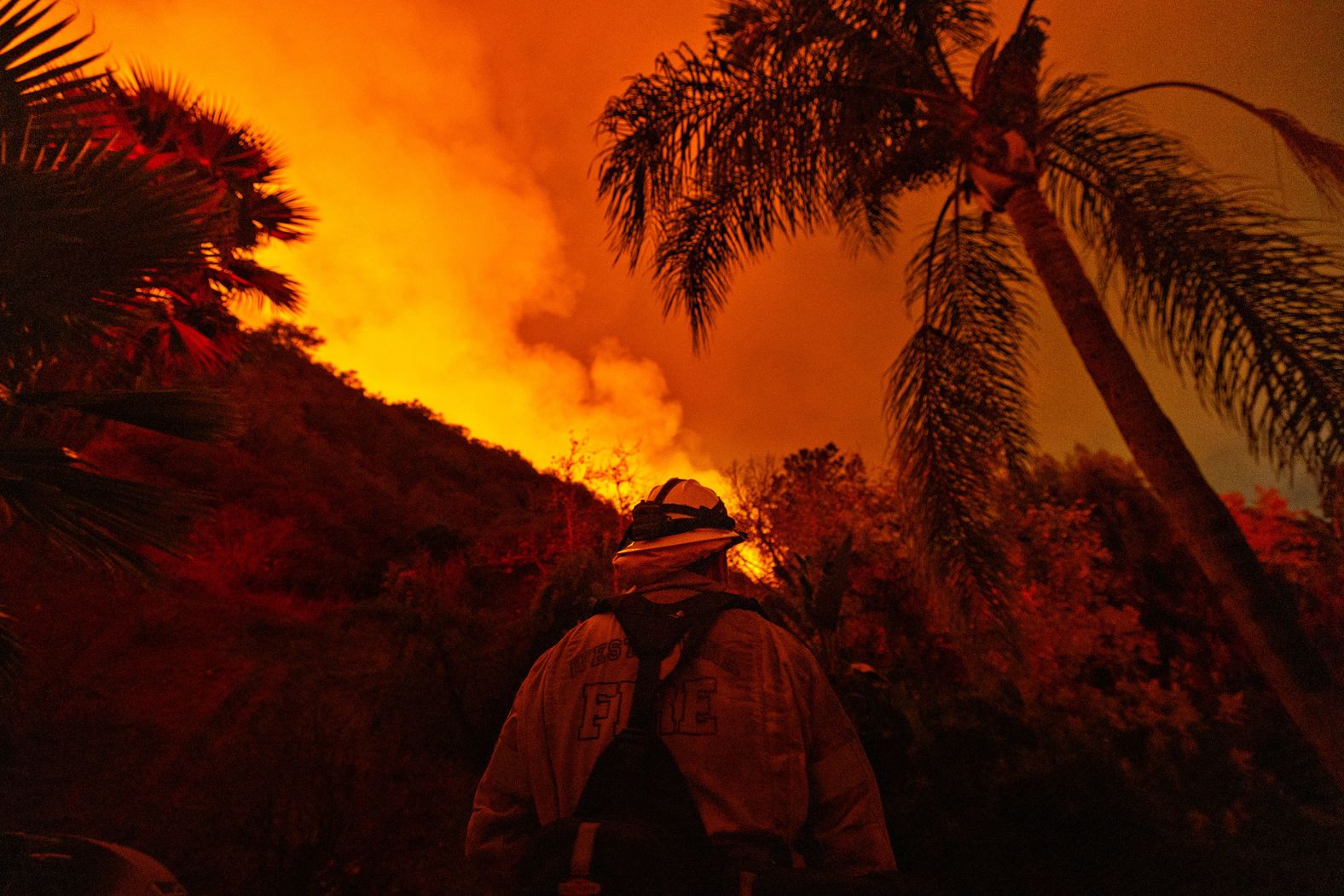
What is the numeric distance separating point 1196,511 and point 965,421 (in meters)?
1.52

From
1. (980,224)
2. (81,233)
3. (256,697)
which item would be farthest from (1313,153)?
(256,697)

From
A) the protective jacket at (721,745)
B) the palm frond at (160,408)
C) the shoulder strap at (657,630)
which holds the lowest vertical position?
the protective jacket at (721,745)

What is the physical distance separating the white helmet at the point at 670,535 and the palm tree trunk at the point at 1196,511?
286 cm

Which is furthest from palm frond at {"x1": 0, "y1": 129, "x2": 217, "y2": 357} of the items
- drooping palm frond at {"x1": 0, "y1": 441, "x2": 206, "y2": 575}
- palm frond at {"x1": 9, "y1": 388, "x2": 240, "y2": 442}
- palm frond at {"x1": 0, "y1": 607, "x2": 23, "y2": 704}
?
palm frond at {"x1": 0, "y1": 607, "x2": 23, "y2": 704}

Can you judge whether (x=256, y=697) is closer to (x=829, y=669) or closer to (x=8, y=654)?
(x=8, y=654)

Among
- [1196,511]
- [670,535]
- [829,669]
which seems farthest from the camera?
[829,669]

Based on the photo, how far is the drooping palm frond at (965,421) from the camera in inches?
171

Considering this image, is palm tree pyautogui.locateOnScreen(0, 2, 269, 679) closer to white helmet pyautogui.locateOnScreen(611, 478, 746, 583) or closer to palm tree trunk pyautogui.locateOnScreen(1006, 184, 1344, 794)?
white helmet pyautogui.locateOnScreen(611, 478, 746, 583)

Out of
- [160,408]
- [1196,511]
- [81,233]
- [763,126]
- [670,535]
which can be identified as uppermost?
[763,126]

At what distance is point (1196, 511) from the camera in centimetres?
326

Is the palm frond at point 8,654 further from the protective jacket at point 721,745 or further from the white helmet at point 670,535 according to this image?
the white helmet at point 670,535

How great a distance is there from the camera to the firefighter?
1406mm

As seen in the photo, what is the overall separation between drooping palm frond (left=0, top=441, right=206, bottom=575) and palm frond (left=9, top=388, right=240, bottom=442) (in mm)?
532

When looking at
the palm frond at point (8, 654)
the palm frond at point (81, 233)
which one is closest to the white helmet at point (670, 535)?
the palm frond at point (81, 233)
